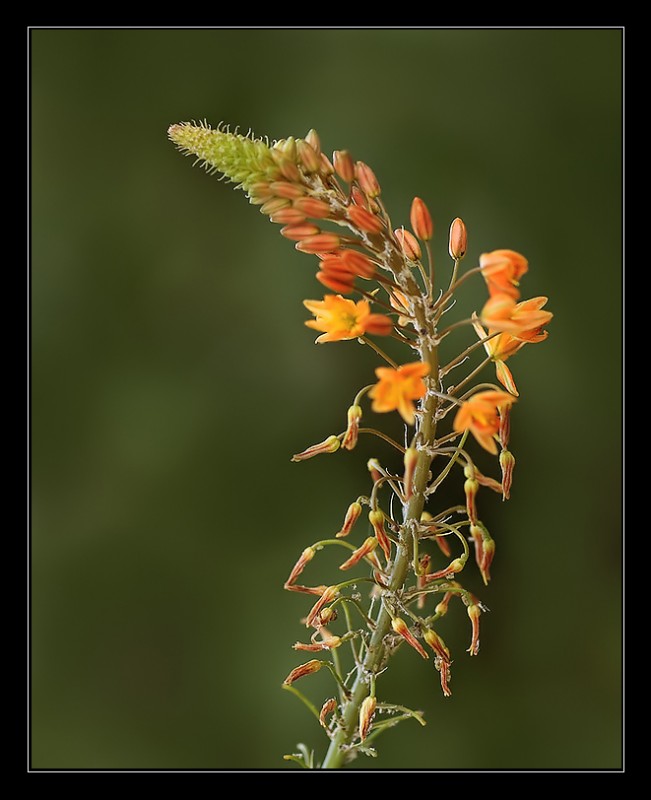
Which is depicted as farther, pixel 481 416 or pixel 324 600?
pixel 324 600

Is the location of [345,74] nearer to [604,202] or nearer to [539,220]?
[539,220]

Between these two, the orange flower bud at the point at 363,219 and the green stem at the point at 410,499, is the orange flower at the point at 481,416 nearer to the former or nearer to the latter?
the green stem at the point at 410,499

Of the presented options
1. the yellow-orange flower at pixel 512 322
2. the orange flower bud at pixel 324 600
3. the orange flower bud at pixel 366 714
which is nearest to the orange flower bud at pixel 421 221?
the yellow-orange flower at pixel 512 322

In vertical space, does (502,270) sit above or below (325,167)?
below

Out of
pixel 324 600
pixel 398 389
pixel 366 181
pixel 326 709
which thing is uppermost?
pixel 366 181

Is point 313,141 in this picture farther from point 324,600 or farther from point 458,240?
point 324,600

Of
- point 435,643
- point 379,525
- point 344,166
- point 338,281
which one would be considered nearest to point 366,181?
point 344,166

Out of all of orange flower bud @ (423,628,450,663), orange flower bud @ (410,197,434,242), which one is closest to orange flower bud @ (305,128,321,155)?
orange flower bud @ (410,197,434,242)
